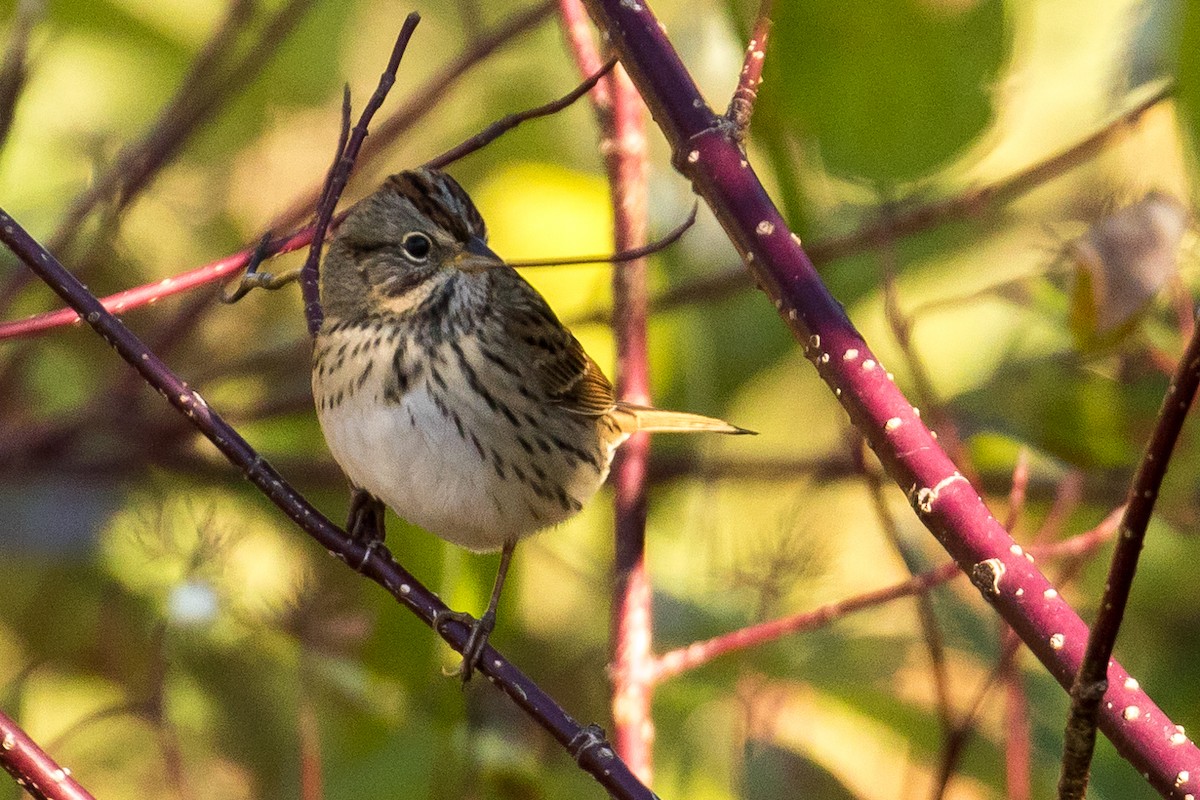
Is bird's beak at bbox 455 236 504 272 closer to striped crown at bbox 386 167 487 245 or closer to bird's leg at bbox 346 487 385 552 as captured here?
striped crown at bbox 386 167 487 245

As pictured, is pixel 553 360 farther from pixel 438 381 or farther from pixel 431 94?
pixel 431 94

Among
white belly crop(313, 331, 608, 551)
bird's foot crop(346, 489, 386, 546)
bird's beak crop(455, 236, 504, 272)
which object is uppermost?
bird's beak crop(455, 236, 504, 272)

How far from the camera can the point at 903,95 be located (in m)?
2.13

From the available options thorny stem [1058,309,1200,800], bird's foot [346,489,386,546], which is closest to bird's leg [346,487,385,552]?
bird's foot [346,489,386,546]

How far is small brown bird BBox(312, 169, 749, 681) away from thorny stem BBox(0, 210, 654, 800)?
1.16ft

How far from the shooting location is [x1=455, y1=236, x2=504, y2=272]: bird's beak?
7.61ft

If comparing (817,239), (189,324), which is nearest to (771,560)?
(817,239)

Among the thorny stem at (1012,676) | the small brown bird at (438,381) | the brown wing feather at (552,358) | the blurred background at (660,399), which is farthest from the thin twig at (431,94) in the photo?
the thorny stem at (1012,676)

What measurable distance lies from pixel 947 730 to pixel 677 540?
3.14ft

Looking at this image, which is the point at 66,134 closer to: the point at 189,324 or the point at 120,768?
the point at 189,324

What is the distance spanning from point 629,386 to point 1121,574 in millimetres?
1353

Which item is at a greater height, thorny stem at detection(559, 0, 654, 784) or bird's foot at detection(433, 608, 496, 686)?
thorny stem at detection(559, 0, 654, 784)

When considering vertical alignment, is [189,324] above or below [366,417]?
above

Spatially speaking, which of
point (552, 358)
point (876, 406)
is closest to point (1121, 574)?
point (876, 406)
